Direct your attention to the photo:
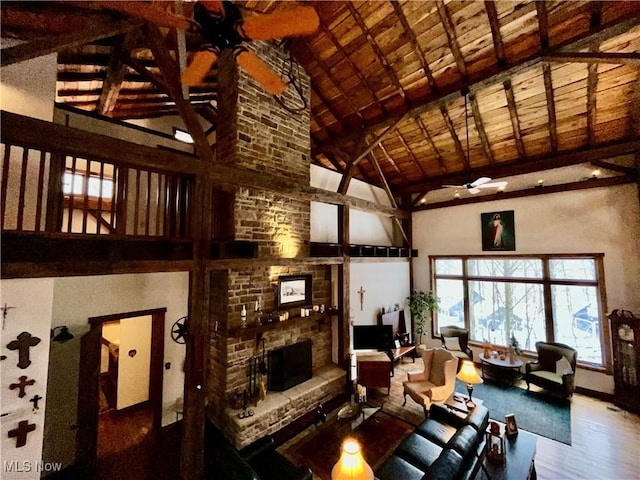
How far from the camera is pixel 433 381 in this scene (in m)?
5.39

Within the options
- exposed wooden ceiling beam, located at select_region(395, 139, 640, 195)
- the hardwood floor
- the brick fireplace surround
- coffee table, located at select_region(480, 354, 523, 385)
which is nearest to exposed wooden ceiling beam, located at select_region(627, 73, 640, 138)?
exposed wooden ceiling beam, located at select_region(395, 139, 640, 195)

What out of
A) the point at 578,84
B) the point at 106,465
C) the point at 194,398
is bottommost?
the point at 106,465

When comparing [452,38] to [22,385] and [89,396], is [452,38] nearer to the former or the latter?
[22,385]

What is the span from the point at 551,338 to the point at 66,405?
9111mm

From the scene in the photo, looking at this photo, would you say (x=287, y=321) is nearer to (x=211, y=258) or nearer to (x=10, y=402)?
(x=211, y=258)

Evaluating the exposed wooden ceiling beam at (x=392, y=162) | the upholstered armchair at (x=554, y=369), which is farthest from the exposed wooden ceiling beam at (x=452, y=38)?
the upholstered armchair at (x=554, y=369)

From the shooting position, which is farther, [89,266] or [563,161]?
[563,161]

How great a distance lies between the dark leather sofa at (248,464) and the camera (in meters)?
2.69

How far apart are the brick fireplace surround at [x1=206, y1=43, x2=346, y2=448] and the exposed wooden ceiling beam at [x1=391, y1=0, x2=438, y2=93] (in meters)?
2.12

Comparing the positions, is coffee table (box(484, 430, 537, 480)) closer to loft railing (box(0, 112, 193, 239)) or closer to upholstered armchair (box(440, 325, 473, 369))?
upholstered armchair (box(440, 325, 473, 369))

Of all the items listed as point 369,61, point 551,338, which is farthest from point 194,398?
point 551,338

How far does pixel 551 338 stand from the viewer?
6309 mm

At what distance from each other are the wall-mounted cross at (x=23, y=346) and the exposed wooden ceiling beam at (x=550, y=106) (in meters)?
7.86

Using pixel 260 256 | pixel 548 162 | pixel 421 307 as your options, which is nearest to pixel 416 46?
pixel 548 162
